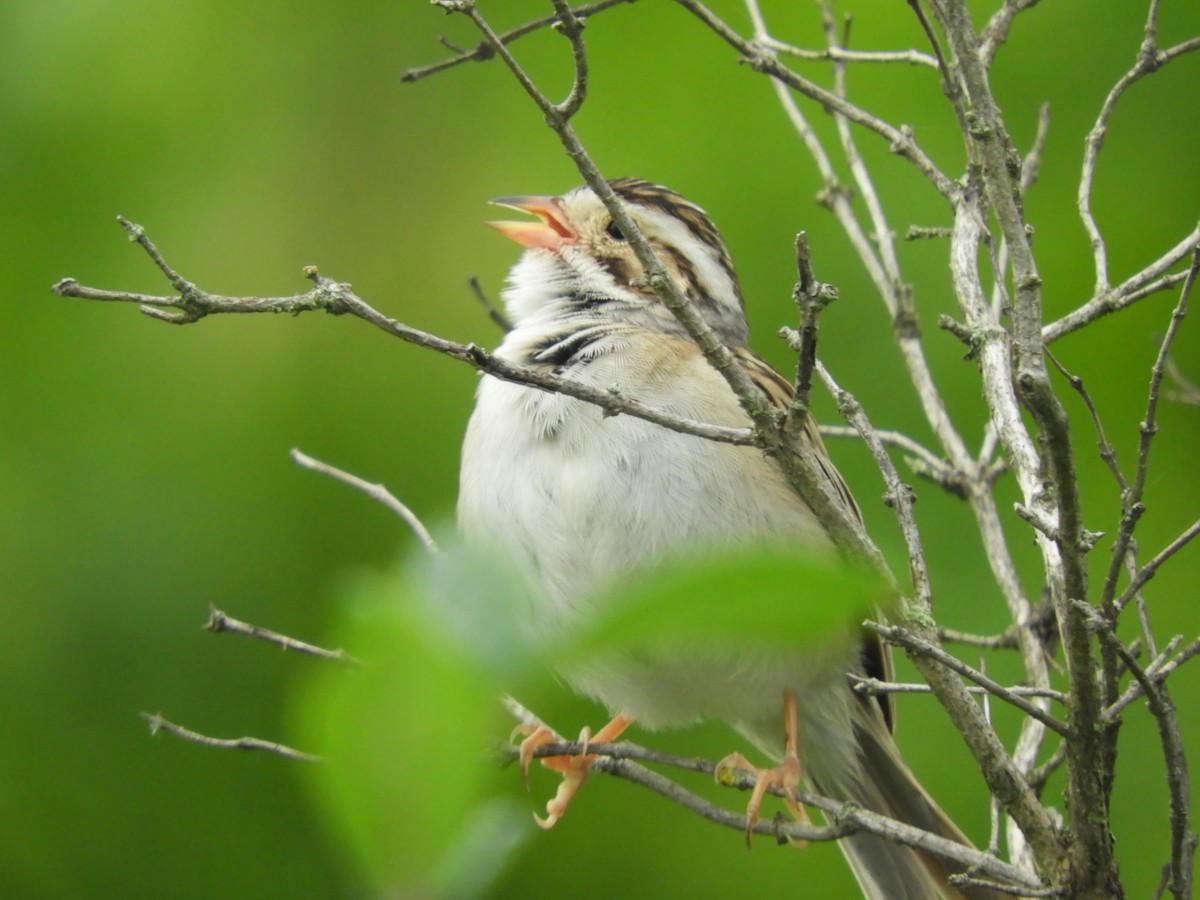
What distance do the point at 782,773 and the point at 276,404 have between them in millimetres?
2343

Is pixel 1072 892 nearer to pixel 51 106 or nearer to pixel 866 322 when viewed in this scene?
pixel 866 322

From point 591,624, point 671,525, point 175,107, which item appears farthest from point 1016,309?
point 175,107

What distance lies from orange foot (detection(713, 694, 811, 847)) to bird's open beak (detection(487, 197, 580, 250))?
1162mm

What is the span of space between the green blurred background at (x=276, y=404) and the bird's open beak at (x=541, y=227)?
3.42 ft

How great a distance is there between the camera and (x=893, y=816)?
10.3 ft

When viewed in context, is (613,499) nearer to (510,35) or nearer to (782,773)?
(782,773)

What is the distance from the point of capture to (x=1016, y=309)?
177 centimetres

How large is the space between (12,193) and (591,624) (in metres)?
4.94

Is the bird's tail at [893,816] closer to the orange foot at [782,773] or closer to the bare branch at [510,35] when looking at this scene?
the orange foot at [782,773]

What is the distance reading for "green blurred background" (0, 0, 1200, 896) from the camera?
423 centimetres

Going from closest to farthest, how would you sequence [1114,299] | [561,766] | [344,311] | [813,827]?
[344,311] < [813,827] < [1114,299] < [561,766]

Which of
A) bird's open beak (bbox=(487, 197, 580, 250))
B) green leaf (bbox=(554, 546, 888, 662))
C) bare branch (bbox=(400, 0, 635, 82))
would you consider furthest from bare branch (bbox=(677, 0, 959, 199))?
green leaf (bbox=(554, 546, 888, 662))

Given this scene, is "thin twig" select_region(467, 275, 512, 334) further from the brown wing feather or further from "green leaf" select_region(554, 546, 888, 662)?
"green leaf" select_region(554, 546, 888, 662)

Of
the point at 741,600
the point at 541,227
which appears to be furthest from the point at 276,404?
the point at 741,600
